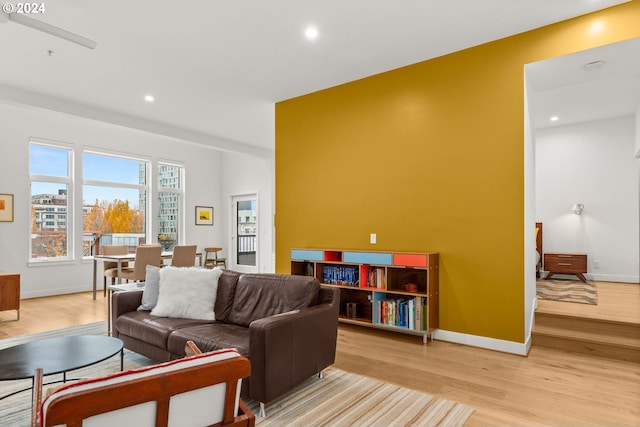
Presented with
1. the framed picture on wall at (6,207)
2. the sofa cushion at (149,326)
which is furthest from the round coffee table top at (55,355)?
the framed picture on wall at (6,207)

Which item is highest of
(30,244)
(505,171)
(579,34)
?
(579,34)

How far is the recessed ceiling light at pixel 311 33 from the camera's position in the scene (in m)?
3.52

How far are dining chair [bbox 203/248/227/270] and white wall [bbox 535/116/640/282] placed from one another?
277 inches

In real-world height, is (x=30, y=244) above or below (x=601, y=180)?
below

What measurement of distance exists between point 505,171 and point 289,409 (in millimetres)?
2907

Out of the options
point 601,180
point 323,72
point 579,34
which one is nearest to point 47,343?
point 323,72

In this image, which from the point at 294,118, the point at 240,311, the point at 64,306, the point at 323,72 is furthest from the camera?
the point at 64,306

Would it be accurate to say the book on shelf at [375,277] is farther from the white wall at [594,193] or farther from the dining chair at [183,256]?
the white wall at [594,193]

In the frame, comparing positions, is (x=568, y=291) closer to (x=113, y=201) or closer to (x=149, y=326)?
(x=149, y=326)

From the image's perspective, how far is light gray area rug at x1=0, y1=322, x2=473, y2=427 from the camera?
2.35 m

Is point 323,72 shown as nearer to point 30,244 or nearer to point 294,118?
point 294,118

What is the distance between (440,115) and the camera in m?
4.09

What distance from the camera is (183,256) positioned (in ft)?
22.7

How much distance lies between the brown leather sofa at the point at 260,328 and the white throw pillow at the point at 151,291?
3.1 inches
